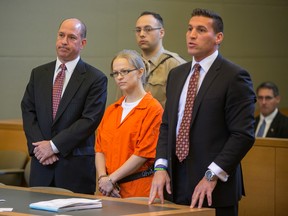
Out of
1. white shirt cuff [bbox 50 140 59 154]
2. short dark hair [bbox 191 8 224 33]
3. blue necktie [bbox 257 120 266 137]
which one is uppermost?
short dark hair [bbox 191 8 224 33]

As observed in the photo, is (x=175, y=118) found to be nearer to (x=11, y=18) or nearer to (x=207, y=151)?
(x=207, y=151)

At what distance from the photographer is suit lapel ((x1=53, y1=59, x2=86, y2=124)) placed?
4.60m

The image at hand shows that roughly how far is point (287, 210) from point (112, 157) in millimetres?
1689

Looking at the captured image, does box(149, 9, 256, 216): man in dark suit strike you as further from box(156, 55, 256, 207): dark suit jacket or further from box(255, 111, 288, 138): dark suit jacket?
box(255, 111, 288, 138): dark suit jacket

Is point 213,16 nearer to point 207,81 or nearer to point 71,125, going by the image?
point 207,81

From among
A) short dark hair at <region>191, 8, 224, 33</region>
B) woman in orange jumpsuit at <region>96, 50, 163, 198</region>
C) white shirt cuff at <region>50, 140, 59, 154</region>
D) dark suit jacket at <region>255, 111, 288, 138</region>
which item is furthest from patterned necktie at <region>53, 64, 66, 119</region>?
dark suit jacket at <region>255, 111, 288, 138</region>

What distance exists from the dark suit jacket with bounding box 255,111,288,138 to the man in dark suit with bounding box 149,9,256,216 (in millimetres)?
3347

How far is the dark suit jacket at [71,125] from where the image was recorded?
458 centimetres

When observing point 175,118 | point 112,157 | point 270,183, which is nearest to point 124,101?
point 112,157

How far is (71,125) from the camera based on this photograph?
4.60 metres

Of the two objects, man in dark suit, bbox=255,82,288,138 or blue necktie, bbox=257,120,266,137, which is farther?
blue necktie, bbox=257,120,266,137

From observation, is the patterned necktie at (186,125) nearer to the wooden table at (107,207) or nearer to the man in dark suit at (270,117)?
the wooden table at (107,207)

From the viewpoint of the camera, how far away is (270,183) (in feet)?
17.9

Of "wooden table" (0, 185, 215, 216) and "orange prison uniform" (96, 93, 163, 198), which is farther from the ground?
"orange prison uniform" (96, 93, 163, 198)
